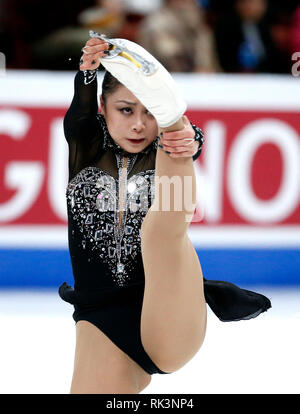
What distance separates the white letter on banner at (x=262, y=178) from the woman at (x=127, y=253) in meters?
1.94

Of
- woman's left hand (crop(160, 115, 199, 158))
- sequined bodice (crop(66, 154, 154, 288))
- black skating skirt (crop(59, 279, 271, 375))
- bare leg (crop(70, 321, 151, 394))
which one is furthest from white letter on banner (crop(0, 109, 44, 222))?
woman's left hand (crop(160, 115, 199, 158))

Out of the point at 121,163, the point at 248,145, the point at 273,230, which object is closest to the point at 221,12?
the point at 248,145

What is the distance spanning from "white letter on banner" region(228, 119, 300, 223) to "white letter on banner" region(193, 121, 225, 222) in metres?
0.07

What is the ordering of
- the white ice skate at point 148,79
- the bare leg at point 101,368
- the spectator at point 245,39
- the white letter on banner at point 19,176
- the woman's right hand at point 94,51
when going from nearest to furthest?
the white ice skate at point 148,79 → the woman's right hand at point 94,51 → the bare leg at point 101,368 → the white letter on banner at point 19,176 → the spectator at point 245,39

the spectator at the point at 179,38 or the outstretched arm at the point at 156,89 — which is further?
the spectator at the point at 179,38

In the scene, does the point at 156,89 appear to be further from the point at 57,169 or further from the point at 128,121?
the point at 57,169

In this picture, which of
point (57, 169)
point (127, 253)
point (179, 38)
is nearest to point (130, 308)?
point (127, 253)

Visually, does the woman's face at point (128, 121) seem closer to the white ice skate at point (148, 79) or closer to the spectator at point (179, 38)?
the white ice skate at point (148, 79)

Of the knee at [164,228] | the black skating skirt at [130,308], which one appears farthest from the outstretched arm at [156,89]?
the black skating skirt at [130,308]

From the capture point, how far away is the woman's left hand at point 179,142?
1.87m

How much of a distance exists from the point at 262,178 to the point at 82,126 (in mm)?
2269

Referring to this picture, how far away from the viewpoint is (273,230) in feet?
14.1

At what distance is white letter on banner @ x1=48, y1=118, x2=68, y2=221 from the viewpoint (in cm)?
419
